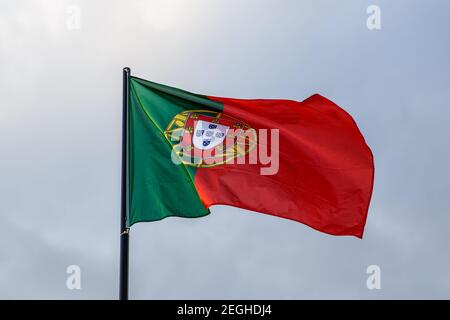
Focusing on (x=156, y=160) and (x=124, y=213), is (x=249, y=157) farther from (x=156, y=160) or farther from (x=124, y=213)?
(x=124, y=213)

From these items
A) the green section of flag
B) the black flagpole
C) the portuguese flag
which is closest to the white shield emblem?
the portuguese flag

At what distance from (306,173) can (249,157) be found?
144cm

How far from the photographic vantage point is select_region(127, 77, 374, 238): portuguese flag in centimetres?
2100

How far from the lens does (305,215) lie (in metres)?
21.8

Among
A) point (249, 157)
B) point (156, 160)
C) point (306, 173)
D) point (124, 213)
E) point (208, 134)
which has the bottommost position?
point (124, 213)

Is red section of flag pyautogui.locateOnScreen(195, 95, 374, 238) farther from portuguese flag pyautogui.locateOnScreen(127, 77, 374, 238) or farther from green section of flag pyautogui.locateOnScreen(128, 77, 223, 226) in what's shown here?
green section of flag pyautogui.locateOnScreen(128, 77, 223, 226)

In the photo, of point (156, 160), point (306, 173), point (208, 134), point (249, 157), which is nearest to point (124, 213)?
point (156, 160)

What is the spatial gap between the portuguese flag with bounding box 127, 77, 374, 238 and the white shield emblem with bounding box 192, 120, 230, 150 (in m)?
0.02

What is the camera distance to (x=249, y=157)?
2208 cm

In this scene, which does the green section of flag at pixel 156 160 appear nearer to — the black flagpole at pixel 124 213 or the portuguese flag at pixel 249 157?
the portuguese flag at pixel 249 157

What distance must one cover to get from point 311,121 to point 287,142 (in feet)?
2.88
